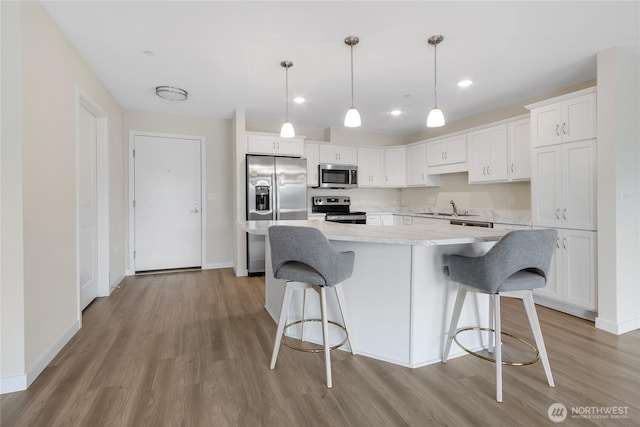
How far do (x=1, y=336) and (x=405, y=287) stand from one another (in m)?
2.39

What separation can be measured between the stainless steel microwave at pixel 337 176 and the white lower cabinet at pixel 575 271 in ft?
10.1

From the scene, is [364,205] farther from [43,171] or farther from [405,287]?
[43,171]

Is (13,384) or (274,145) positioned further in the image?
(274,145)

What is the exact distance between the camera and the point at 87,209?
319cm

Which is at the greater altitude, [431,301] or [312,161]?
[312,161]

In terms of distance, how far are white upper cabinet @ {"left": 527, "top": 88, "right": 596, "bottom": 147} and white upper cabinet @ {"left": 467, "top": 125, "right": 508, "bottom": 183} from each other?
2.22ft

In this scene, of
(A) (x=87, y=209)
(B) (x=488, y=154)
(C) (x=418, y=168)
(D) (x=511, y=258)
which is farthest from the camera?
(C) (x=418, y=168)

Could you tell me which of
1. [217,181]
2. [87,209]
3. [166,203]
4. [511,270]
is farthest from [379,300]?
[166,203]

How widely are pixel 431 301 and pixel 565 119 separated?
8.07ft

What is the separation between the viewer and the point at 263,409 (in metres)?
1.63

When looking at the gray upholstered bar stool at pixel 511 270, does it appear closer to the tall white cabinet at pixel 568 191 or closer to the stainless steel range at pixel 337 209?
the tall white cabinet at pixel 568 191

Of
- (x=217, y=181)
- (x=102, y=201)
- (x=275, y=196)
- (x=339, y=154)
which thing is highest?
(x=339, y=154)

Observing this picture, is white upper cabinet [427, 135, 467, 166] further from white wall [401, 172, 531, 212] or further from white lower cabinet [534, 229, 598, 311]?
white lower cabinet [534, 229, 598, 311]

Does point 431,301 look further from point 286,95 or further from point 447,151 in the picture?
point 447,151
